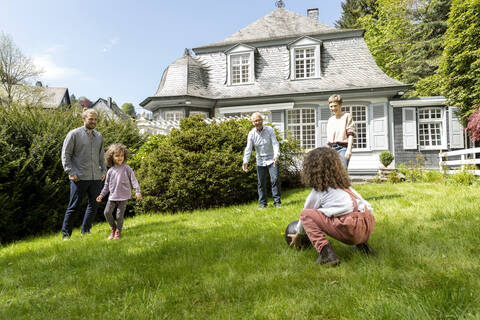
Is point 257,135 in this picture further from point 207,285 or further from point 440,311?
point 440,311

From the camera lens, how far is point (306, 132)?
1530 centimetres

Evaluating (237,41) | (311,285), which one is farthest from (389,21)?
(311,285)

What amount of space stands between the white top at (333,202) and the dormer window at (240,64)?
45.6 ft

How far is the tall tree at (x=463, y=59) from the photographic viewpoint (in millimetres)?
12719

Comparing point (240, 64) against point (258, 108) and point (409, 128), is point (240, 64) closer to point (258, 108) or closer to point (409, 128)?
point (258, 108)

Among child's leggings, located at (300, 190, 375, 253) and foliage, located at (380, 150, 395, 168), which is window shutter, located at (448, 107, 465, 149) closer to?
foliage, located at (380, 150, 395, 168)

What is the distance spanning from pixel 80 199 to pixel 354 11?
32.6 metres

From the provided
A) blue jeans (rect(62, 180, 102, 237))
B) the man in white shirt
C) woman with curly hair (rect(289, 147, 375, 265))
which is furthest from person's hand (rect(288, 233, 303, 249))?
blue jeans (rect(62, 180, 102, 237))

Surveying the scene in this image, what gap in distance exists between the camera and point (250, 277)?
2.47 m

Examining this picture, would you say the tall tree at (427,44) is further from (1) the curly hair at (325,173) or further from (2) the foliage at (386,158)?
(1) the curly hair at (325,173)

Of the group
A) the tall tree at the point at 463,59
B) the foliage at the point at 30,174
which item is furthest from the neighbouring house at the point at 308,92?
the foliage at the point at 30,174

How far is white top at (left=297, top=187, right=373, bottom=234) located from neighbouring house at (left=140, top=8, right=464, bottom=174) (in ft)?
37.0

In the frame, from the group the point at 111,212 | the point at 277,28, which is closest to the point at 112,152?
the point at 111,212

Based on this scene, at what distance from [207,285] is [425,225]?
2936mm
